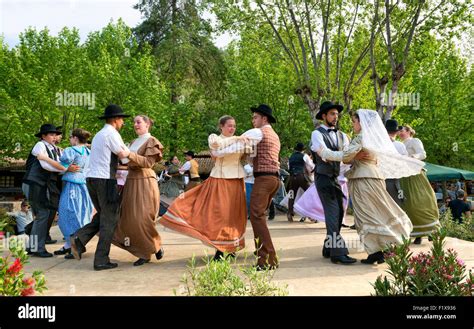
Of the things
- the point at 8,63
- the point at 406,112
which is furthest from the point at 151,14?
the point at 406,112

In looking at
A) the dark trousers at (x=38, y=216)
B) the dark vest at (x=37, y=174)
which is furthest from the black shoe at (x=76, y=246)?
the dark vest at (x=37, y=174)

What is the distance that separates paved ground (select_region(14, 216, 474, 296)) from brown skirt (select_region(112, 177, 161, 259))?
0.83 ft

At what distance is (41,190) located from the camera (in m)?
7.59

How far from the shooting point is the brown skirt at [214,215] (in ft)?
21.2

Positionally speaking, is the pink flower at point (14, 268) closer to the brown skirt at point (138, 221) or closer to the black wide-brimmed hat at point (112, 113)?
the brown skirt at point (138, 221)

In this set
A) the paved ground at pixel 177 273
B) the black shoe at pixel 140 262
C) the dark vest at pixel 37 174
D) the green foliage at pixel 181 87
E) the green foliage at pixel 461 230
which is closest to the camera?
the paved ground at pixel 177 273

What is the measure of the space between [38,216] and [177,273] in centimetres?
285

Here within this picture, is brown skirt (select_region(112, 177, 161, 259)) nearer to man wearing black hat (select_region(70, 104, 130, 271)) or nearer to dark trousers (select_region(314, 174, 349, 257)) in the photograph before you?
man wearing black hat (select_region(70, 104, 130, 271))

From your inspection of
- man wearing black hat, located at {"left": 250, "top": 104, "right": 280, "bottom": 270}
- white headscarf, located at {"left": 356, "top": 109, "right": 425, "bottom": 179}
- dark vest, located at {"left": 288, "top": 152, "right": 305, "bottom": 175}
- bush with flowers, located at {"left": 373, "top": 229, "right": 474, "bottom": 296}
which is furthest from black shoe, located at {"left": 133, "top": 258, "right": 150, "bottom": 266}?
dark vest, located at {"left": 288, "top": 152, "right": 305, "bottom": 175}

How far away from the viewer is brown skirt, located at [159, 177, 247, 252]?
645 centimetres

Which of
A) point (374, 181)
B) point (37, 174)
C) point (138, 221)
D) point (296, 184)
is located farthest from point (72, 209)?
point (296, 184)

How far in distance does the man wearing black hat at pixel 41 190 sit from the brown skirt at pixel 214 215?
219cm

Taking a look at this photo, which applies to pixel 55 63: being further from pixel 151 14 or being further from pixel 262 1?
pixel 262 1
